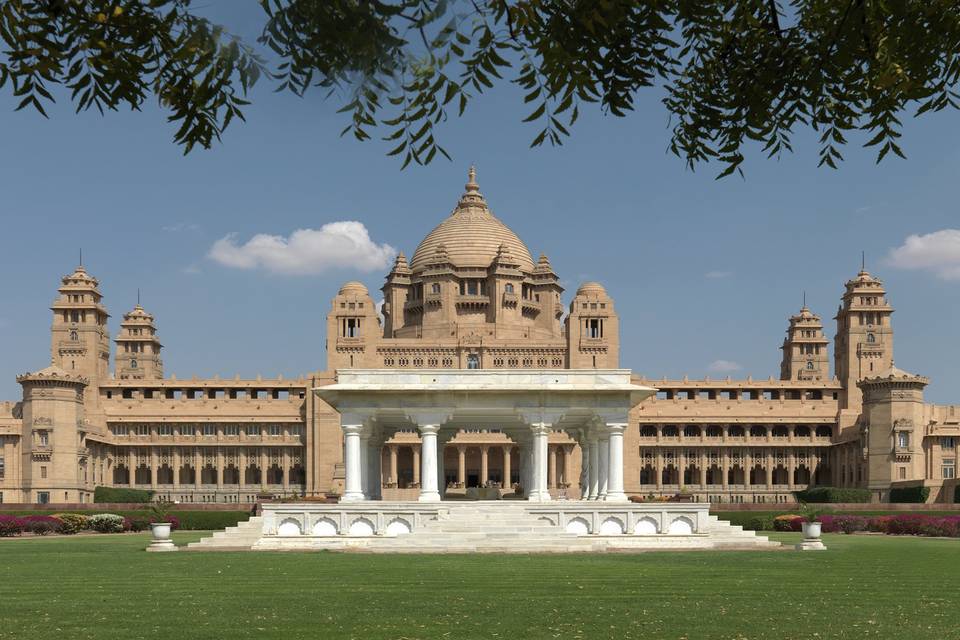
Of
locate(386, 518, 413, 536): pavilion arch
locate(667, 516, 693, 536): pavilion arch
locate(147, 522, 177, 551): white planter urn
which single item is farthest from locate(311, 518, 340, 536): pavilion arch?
locate(667, 516, 693, 536): pavilion arch

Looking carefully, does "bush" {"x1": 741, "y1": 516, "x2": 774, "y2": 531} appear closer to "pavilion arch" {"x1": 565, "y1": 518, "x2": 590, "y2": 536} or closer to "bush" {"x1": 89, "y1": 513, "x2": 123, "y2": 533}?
"pavilion arch" {"x1": 565, "y1": 518, "x2": 590, "y2": 536}

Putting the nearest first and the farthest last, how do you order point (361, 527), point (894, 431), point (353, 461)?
1. point (361, 527)
2. point (353, 461)
3. point (894, 431)

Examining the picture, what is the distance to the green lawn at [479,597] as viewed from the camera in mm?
17609

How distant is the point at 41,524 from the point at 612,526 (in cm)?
2782

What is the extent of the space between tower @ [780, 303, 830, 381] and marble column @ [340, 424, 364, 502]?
93109 millimetres

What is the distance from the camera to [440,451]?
59688 millimetres

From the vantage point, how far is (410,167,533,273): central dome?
4697 inches

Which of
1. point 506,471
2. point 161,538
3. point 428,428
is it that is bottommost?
point 506,471

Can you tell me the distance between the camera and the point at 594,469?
5647cm

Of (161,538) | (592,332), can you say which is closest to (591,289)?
(592,332)

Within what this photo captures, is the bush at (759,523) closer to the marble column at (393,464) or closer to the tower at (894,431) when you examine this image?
the tower at (894,431)

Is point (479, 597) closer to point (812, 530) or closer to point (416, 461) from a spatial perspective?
point (812, 530)

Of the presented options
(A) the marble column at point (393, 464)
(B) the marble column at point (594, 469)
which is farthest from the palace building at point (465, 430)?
(B) the marble column at point (594, 469)

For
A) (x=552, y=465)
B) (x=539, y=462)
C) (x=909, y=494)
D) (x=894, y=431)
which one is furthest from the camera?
(x=552, y=465)
